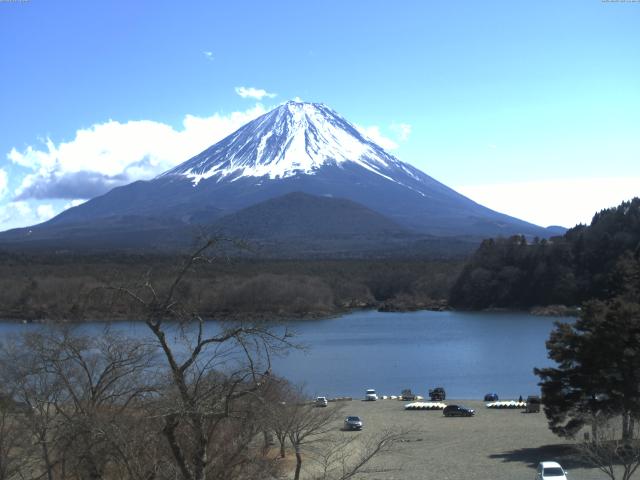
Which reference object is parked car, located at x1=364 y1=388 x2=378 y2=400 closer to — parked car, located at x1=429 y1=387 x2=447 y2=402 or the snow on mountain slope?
parked car, located at x1=429 y1=387 x2=447 y2=402

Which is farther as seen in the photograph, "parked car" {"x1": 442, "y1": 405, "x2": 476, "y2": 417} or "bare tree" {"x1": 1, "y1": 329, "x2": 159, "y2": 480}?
"parked car" {"x1": 442, "y1": 405, "x2": 476, "y2": 417}

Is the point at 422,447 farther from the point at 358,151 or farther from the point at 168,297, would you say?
the point at 358,151

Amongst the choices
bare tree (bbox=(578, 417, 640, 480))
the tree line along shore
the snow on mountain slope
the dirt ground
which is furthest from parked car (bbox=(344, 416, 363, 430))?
the snow on mountain slope

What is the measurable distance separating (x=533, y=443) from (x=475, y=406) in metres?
6.45

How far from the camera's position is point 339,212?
128875mm

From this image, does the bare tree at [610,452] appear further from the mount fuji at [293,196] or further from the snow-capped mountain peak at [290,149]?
the snow-capped mountain peak at [290,149]

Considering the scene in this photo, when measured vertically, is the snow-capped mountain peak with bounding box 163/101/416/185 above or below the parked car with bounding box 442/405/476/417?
above

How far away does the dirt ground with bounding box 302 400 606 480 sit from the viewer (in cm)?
1342

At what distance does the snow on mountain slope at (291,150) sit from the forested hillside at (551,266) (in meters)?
92.2

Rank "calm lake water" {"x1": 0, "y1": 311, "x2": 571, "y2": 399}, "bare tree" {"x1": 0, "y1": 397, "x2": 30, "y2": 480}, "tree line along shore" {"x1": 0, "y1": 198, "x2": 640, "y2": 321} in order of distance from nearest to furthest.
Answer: "bare tree" {"x1": 0, "y1": 397, "x2": 30, "y2": 480} < "calm lake water" {"x1": 0, "y1": 311, "x2": 571, "y2": 399} < "tree line along shore" {"x1": 0, "y1": 198, "x2": 640, "y2": 321}

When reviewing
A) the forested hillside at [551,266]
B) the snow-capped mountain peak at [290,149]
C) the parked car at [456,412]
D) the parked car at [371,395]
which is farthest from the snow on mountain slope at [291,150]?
the parked car at [456,412]

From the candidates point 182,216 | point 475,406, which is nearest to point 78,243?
point 182,216

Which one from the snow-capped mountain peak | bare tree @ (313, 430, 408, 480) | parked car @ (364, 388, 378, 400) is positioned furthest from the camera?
the snow-capped mountain peak

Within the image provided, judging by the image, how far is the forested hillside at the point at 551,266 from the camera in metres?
55.1
